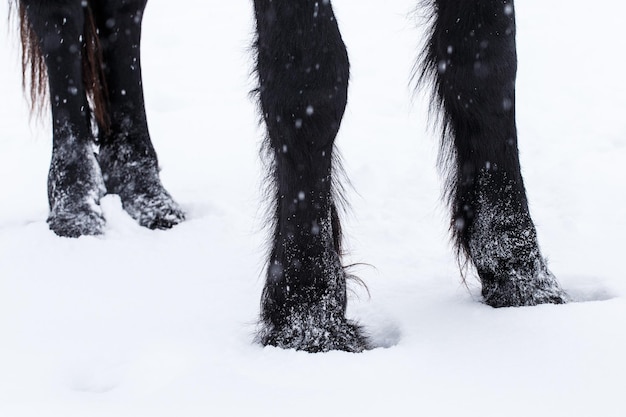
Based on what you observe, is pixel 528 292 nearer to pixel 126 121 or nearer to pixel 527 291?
pixel 527 291

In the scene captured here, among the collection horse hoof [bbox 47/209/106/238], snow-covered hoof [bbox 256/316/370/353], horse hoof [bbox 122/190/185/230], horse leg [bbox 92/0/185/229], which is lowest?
snow-covered hoof [bbox 256/316/370/353]

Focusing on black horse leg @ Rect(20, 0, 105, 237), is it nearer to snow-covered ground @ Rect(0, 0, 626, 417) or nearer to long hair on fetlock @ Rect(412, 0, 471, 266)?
snow-covered ground @ Rect(0, 0, 626, 417)

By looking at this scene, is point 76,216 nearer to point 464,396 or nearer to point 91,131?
point 91,131

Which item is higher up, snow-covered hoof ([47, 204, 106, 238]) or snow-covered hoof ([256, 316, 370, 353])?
snow-covered hoof ([47, 204, 106, 238])

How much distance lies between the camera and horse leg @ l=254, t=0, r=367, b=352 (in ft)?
5.04

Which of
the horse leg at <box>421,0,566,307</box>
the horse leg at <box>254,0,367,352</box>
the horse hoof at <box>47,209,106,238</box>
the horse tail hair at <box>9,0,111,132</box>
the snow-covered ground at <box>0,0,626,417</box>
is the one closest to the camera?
the snow-covered ground at <box>0,0,626,417</box>

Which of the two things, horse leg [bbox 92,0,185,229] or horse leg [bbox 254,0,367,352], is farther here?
horse leg [bbox 92,0,185,229]

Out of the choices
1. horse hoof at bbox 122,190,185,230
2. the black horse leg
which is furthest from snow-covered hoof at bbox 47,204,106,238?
horse hoof at bbox 122,190,185,230

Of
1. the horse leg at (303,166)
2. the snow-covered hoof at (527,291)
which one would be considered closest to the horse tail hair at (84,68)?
the horse leg at (303,166)

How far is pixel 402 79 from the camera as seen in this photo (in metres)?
4.04

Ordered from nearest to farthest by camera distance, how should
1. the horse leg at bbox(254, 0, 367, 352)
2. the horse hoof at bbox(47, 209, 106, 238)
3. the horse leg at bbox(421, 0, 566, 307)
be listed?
the horse leg at bbox(254, 0, 367, 352), the horse leg at bbox(421, 0, 566, 307), the horse hoof at bbox(47, 209, 106, 238)

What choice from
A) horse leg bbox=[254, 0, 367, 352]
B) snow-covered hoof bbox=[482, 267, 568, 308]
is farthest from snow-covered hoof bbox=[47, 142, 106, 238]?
snow-covered hoof bbox=[482, 267, 568, 308]

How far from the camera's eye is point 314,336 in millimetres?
1601

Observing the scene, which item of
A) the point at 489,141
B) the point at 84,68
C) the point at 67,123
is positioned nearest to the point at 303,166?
the point at 489,141
